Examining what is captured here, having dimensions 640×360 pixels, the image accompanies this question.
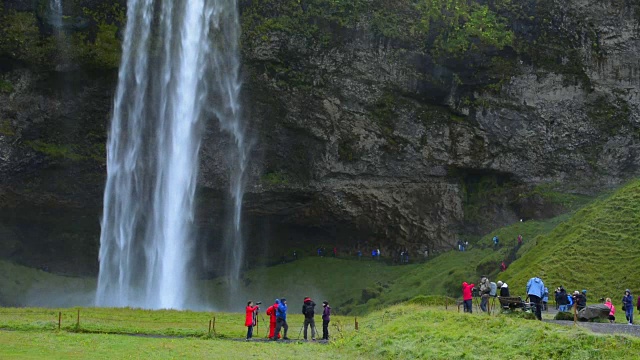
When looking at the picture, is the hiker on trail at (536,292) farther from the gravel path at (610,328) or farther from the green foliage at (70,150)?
the green foliage at (70,150)

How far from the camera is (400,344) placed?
20.4m

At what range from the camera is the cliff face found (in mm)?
51594

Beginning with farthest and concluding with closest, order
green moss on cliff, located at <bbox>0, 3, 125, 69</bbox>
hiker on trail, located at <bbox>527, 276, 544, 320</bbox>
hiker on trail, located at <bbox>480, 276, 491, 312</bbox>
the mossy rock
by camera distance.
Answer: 1. green moss on cliff, located at <bbox>0, 3, 125, 69</bbox>
2. hiker on trail, located at <bbox>480, 276, 491, 312</bbox>
3. the mossy rock
4. hiker on trail, located at <bbox>527, 276, 544, 320</bbox>

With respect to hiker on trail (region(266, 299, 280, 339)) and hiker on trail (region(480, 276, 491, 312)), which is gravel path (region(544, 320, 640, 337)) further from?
hiker on trail (region(266, 299, 280, 339))

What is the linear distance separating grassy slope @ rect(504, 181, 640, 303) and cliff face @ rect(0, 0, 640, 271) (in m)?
11.3

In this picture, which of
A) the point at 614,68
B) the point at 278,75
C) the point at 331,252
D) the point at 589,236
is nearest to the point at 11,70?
the point at 278,75

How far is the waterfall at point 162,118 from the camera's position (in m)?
49.4

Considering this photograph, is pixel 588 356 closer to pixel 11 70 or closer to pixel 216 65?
pixel 216 65

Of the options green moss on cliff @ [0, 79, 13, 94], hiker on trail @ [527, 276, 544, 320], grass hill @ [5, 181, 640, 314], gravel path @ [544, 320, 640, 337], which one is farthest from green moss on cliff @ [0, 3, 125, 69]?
gravel path @ [544, 320, 640, 337]

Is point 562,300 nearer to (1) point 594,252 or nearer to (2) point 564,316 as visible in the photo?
(2) point 564,316

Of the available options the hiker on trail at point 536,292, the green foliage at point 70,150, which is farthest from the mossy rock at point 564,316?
the green foliage at point 70,150

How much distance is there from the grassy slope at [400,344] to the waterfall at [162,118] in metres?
24.6

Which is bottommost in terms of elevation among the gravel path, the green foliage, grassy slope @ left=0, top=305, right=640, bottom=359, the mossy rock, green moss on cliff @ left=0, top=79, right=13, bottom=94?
grassy slope @ left=0, top=305, right=640, bottom=359

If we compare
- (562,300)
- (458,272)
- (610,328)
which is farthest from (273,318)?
(458,272)
